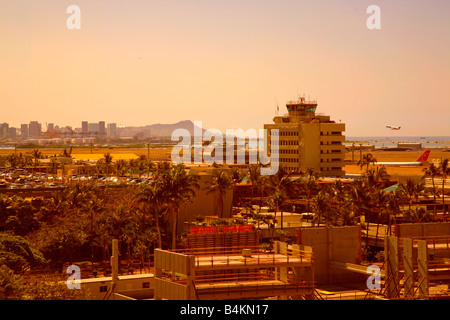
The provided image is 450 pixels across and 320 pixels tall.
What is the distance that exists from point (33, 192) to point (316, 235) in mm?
63818

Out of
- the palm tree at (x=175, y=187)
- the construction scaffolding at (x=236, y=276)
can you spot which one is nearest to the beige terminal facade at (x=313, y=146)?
the palm tree at (x=175, y=187)

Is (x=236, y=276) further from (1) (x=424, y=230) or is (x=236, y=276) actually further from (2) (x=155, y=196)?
(2) (x=155, y=196)

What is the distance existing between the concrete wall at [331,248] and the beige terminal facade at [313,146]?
8829 centimetres

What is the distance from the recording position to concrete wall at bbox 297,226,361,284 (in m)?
35.6

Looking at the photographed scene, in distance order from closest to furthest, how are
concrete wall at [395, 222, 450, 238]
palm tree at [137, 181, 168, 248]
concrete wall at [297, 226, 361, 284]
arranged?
1. concrete wall at [297, 226, 361, 284]
2. concrete wall at [395, 222, 450, 238]
3. palm tree at [137, 181, 168, 248]

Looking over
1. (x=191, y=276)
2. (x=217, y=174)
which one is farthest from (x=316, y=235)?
(x=217, y=174)

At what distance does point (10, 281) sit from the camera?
103 ft

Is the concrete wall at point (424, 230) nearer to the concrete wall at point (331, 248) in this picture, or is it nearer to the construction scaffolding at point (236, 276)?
the concrete wall at point (331, 248)

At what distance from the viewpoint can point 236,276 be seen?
31688 mm

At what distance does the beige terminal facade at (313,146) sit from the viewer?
128 metres

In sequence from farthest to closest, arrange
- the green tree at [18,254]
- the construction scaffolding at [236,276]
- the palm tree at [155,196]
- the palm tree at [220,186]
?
the palm tree at [220,186] < the palm tree at [155,196] < the green tree at [18,254] < the construction scaffolding at [236,276]

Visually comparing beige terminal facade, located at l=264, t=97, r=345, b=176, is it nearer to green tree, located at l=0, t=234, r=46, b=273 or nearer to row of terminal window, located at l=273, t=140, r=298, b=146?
row of terminal window, located at l=273, t=140, r=298, b=146

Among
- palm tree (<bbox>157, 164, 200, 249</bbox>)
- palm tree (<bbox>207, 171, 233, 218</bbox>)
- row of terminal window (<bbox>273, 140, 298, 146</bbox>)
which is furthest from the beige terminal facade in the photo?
palm tree (<bbox>157, 164, 200, 249</bbox>)

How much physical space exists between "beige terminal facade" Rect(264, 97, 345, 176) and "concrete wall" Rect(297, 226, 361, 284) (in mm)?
88291
